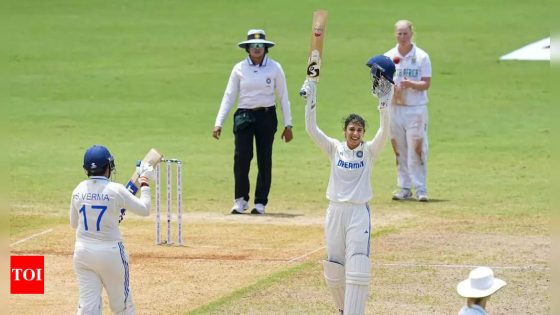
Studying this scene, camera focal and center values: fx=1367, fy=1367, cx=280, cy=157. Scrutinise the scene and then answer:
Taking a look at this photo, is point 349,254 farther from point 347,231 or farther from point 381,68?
point 381,68

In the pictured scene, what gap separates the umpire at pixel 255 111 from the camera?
712 inches

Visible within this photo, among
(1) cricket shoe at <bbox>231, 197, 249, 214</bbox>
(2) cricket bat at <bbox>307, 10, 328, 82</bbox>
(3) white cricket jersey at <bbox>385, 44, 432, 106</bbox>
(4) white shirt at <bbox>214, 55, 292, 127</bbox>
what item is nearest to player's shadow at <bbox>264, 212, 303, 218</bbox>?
(1) cricket shoe at <bbox>231, 197, 249, 214</bbox>

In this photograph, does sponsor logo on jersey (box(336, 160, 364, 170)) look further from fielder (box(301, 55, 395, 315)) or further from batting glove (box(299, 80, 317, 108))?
batting glove (box(299, 80, 317, 108))

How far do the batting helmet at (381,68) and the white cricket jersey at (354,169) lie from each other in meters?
A: 0.31

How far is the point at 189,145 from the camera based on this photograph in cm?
2406

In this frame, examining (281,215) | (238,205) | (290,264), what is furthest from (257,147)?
(290,264)

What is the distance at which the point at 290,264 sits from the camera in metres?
15.1

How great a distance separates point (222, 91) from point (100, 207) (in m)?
17.4

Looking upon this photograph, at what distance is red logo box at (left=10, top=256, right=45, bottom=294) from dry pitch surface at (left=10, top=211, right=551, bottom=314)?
0.38 feet

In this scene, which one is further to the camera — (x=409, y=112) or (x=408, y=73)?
(x=409, y=112)

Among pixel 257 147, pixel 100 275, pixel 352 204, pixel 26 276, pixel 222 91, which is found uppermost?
pixel 222 91

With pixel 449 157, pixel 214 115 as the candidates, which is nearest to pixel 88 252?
pixel 449 157

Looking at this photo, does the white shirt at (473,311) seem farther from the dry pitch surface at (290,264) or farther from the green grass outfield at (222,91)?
the green grass outfield at (222,91)

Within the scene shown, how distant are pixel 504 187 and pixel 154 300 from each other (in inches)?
321
